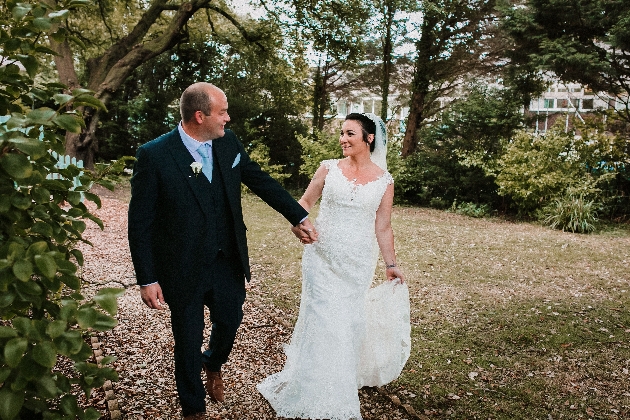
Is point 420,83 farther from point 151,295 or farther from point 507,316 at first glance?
point 151,295

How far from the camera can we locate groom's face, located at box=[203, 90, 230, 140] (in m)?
3.30

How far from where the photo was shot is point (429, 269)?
29.1 ft

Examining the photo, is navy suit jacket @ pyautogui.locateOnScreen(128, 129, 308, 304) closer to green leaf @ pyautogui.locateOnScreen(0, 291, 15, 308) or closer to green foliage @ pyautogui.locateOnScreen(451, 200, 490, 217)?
green leaf @ pyautogui.locateOnScreen(0, 291, 15, 308)

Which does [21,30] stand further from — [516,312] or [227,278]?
[516,312]

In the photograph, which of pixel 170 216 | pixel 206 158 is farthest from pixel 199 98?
pixel 170 216

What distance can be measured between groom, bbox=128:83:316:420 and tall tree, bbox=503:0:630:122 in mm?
12549

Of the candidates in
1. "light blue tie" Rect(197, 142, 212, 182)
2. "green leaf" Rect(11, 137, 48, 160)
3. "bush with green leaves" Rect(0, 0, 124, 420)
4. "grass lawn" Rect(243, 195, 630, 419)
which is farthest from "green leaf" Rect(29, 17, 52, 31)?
"grass lawn" Rect(243, 195, 630, 419)

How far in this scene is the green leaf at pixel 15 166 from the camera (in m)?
1.38

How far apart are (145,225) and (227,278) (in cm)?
69

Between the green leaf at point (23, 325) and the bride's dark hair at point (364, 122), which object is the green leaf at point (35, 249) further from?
the bride's dark hair at point (364, 122)

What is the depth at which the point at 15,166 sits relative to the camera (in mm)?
1387

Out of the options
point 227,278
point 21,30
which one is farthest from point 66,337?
point 227,278

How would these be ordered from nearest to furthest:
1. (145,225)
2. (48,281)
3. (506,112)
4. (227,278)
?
1. (48,281)
2. (145,225)
3. (227,278)
4. (506,112)

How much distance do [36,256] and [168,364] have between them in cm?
351
